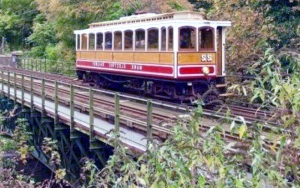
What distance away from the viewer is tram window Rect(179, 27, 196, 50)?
15391 mm

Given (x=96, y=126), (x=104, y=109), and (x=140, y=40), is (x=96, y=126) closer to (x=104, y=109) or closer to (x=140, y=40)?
(x=104, y=109)

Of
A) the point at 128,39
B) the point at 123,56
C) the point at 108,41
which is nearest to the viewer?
the point at 128,39

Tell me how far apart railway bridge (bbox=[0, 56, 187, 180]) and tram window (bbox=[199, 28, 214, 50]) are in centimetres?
297

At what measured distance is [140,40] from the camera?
1717 centimetres

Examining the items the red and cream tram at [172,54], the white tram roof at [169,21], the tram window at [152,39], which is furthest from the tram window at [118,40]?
the tram window at [152,39]

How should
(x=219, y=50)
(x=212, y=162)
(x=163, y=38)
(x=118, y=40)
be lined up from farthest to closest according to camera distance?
(x=118, y=40), (x=219, y=50), (x=163, y=38), (x=212, y=162)

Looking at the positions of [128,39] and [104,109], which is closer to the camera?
[104,109]

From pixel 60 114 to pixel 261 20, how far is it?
25.0 ft

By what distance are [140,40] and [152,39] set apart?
86 cm

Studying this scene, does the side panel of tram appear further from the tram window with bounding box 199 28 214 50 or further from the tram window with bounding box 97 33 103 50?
the tram window with bounding box 97 33 103 50

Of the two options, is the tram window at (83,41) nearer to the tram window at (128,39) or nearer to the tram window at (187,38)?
the tram window at (128,39)

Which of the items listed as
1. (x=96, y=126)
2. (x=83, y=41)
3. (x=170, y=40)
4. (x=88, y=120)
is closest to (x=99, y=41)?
(x=83, y=41)

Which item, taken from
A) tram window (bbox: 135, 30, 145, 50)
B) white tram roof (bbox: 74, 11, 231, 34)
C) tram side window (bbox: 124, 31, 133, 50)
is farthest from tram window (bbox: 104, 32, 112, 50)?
tram window (bbox: 135, 30, 145, 50)

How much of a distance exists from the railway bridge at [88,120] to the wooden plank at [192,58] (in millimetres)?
2125
